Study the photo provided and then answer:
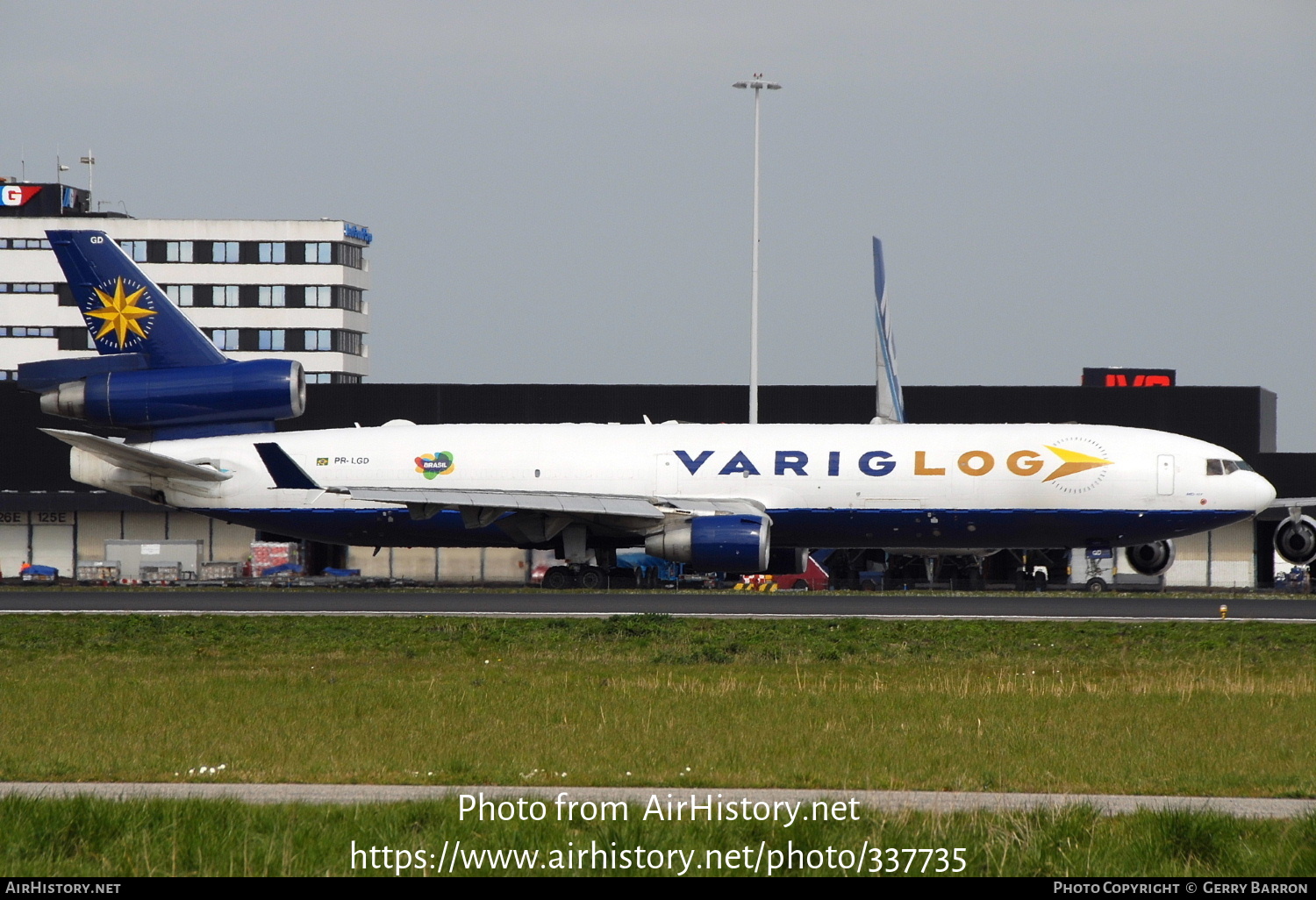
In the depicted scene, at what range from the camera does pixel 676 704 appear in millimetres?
21156

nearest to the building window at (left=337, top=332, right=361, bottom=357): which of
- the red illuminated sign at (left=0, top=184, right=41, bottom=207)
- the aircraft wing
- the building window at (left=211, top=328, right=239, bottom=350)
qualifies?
the building window at (left=211, top=328, right=239, bottom=350)

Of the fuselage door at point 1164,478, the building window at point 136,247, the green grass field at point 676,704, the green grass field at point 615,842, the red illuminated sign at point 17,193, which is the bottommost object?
the green grass field at point 676,704

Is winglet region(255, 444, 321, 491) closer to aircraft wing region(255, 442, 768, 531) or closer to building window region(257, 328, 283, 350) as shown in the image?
aircraft wing region(255, 442, 768, 531)

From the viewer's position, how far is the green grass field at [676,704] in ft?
52.5

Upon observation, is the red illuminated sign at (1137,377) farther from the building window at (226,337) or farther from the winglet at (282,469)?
the building window at (226,337)

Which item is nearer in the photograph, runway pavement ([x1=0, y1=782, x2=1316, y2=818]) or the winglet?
runway pavement ([x1=0, y1=782, x2=1316, y2=818])

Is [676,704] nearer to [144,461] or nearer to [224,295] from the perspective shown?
[144,461]

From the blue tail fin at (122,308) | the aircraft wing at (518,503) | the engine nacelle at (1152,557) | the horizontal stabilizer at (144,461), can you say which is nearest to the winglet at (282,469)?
the aircraft wing at (518,503)

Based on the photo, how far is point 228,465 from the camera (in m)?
50.1

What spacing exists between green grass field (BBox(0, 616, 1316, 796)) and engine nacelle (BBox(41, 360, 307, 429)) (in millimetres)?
18219

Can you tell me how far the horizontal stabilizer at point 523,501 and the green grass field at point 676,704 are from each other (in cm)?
1174

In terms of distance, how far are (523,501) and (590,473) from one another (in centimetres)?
335

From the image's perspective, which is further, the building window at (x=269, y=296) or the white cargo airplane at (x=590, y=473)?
the building window at (x=269, y=296)

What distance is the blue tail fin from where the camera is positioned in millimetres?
51125
